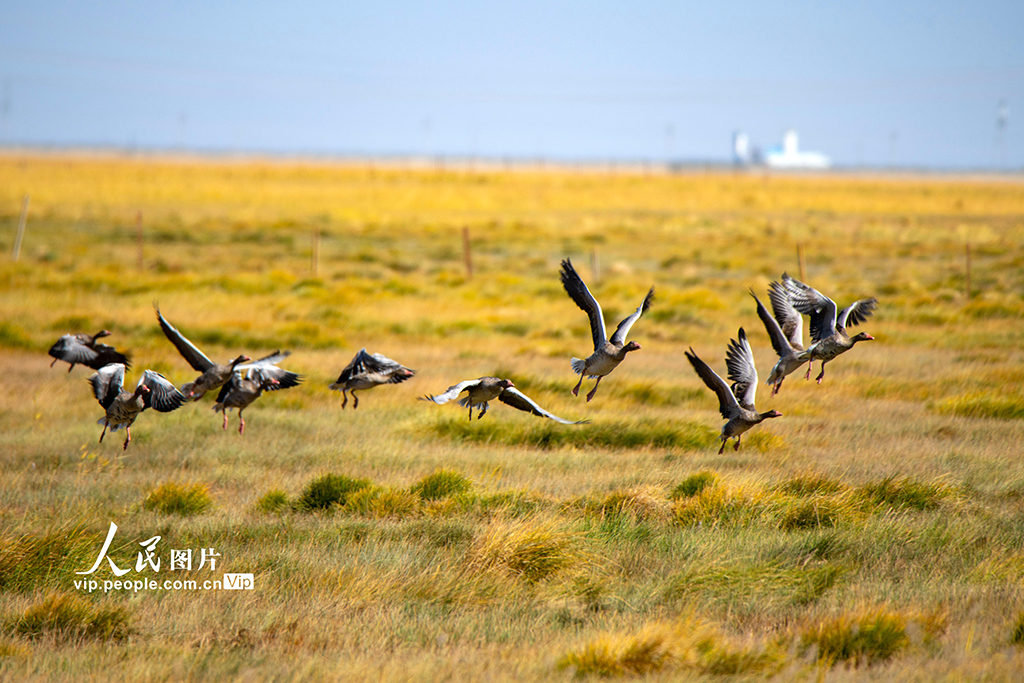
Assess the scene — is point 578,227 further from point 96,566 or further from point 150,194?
point 96,566

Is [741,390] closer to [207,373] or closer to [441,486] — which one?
[441,486]

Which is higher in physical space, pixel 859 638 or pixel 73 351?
pixel 73 351

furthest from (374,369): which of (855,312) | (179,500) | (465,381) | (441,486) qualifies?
(855,312)

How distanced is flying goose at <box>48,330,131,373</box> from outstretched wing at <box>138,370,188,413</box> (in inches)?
55.9

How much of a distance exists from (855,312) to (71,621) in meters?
7.12

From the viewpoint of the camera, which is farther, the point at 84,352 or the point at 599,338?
the point at 84,352

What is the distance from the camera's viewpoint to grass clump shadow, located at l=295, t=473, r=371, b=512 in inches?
351

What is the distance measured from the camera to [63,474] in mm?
9672

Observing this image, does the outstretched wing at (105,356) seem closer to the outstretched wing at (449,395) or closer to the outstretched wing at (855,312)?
the outstretched wing at (449,395)

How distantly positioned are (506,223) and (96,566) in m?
57.0

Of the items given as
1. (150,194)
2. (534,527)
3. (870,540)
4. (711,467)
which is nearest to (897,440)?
(711,467)

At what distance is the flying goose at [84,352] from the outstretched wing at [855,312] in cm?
618

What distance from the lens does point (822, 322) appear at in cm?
820

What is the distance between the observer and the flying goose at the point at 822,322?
8.02m
